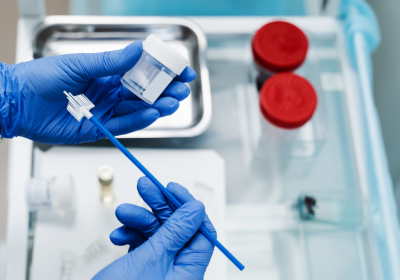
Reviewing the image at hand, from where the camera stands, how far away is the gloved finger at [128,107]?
2.82ft

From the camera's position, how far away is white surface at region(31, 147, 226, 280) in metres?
0.88

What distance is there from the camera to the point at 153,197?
74 centimetres

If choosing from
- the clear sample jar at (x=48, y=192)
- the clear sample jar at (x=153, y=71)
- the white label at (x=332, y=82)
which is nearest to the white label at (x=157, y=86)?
the clear sample jar at (x=153, y=71)

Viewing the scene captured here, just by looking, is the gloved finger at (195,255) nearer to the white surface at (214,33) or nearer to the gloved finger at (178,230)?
the gloved finger at (178,230)

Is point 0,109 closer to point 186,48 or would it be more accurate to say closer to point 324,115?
point 186,48

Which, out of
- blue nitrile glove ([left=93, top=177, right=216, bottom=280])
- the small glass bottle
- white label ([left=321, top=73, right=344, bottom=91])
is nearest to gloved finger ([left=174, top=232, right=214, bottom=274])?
blue nitrile glove ([left=93, top=177, right=216, bottom=280])

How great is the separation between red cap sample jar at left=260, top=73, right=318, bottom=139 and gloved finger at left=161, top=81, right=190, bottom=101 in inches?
9.2

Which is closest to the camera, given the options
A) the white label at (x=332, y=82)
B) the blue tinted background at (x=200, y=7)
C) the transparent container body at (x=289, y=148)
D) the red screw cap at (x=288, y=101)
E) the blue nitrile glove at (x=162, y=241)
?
the blue nitrile glove at (x=162, y=241)

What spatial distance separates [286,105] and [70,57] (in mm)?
568


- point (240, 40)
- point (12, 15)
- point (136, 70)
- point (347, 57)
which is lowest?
point (136, 70)

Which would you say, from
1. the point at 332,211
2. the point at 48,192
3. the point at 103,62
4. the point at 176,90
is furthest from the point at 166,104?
the point at 332,211

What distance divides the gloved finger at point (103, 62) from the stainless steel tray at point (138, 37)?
0.91 ft

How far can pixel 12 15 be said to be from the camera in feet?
5.20

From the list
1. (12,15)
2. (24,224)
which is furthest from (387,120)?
(12,15)
